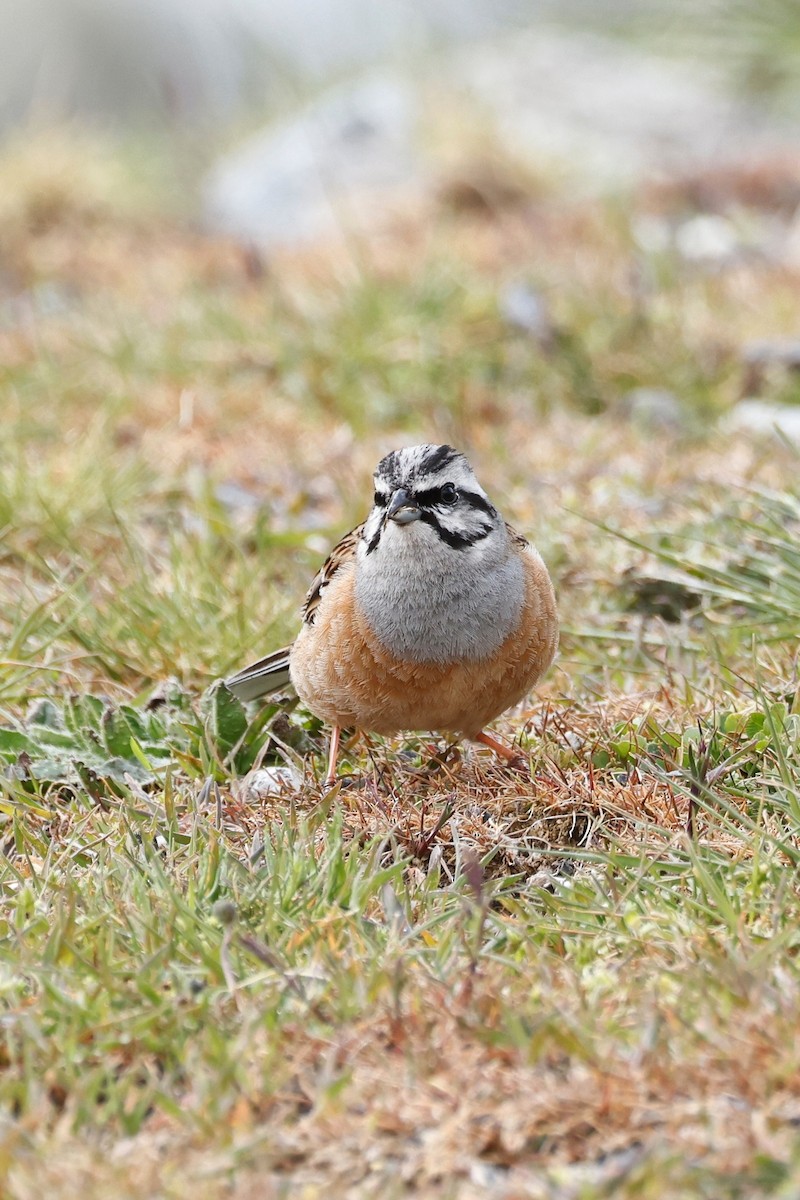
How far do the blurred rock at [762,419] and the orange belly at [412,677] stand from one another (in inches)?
115

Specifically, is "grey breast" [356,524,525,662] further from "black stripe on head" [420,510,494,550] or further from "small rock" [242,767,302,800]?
"small rock" [242,767,302,800]

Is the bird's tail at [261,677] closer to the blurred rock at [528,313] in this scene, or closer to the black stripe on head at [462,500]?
the black stripe on head at [462,500]

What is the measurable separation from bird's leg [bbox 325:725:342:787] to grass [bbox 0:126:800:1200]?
0.26 ft

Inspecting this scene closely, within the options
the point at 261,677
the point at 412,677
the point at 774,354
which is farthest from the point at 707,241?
the point at 412,677

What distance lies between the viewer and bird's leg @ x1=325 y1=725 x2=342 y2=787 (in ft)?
13.8

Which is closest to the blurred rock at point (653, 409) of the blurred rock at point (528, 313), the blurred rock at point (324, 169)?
the blurred rock at point (528, 313)

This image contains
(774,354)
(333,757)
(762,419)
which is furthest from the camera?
(774,354)

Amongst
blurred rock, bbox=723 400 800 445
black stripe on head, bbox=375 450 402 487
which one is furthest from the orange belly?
blurred rock, bbox=723 400 800 445

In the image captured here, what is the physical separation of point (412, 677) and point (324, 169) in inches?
382

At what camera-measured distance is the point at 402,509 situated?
418 cm

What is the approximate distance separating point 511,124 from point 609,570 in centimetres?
881

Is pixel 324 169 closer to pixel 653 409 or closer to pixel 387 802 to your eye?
pixel 653 409

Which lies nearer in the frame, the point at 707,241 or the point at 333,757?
the point at 333,757

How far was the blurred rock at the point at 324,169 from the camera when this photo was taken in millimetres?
12578
